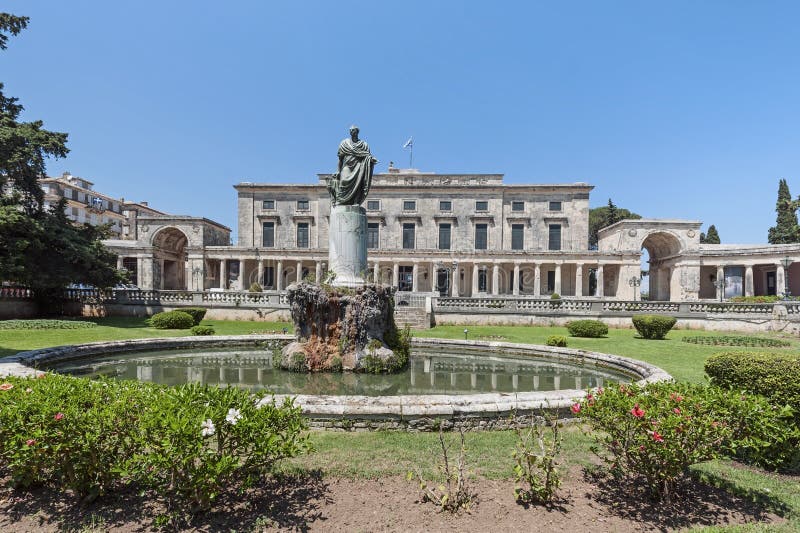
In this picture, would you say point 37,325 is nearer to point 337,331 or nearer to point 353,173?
point 337,331

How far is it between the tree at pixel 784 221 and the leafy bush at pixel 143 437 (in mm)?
70215

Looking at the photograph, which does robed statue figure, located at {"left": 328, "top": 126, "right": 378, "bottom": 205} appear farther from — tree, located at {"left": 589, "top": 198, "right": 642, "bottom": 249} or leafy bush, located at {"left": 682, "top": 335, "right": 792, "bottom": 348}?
tree, located at {"left": 589, "top": 198, "right": 642, "bottom": 249}

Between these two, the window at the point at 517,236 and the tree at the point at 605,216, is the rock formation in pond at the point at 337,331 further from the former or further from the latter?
the tree at the point at 605,216

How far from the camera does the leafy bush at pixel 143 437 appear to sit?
3.12 metres

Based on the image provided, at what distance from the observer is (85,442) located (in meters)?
3.35

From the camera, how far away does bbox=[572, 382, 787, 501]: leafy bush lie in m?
3.58

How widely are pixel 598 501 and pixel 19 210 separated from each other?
29.0 m

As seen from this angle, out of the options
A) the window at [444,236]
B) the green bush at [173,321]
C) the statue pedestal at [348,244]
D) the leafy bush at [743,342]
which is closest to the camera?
the statue pedestal at [348,244]

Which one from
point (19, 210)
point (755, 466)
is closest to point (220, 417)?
point (755, 466)

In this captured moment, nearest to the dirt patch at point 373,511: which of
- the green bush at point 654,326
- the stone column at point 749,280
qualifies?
the green bush at point 654,326

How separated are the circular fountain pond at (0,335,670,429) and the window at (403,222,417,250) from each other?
3688 centimetres

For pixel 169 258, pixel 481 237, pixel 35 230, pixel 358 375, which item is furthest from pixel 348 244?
pixel 169 258

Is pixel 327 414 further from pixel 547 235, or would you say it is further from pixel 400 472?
pixel 547 235

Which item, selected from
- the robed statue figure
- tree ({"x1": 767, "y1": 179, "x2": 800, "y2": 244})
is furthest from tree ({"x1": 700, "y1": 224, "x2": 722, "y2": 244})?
the robed statue figure
